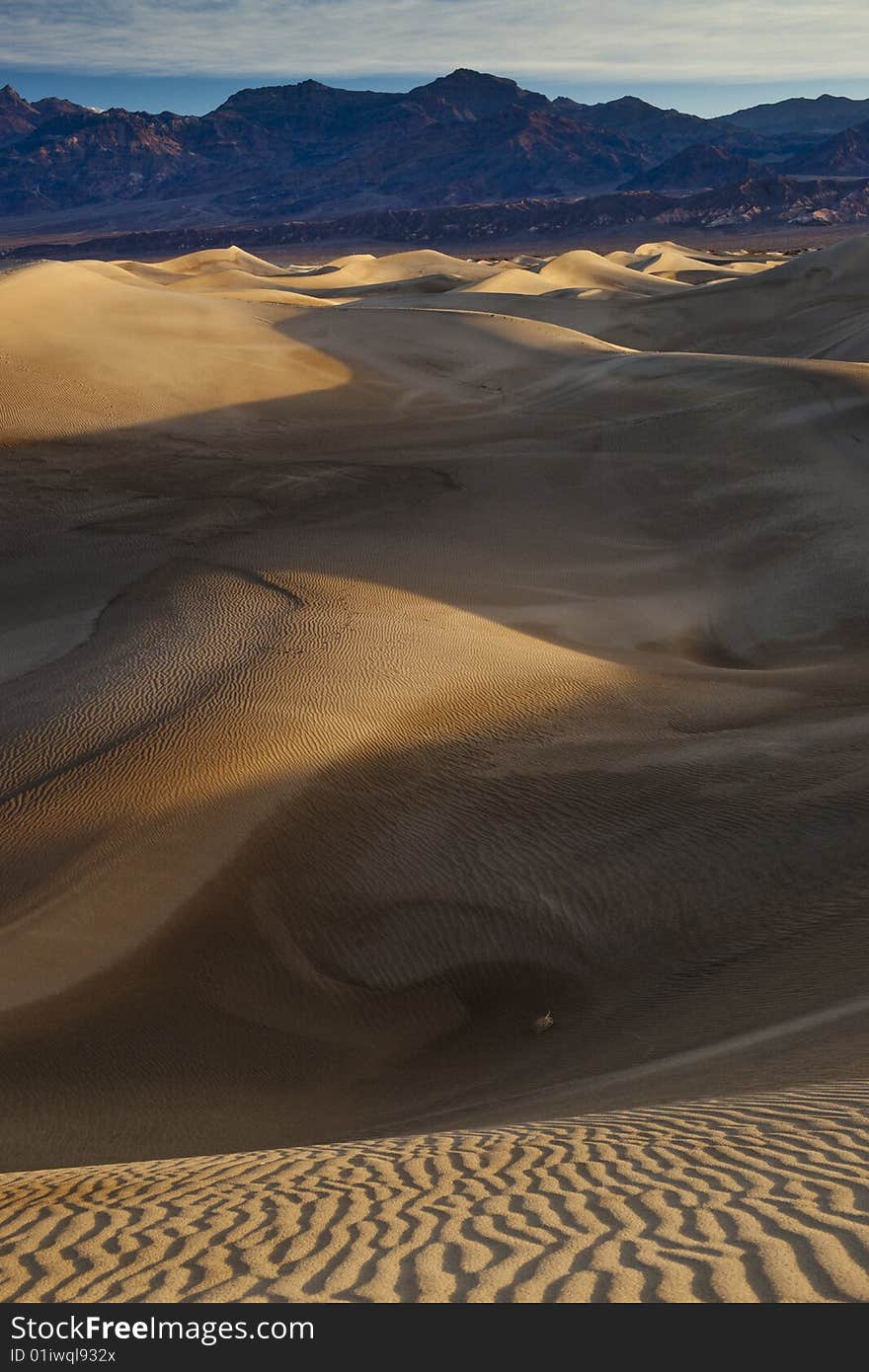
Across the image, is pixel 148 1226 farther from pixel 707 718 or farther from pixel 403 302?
pixel 403 302

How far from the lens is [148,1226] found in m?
4.09

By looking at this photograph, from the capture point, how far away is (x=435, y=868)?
27.9 feet

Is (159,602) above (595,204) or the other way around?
the other way around

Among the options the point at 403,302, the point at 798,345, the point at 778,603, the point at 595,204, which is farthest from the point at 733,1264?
the point at 595,204

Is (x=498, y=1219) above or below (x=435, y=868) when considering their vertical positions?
above

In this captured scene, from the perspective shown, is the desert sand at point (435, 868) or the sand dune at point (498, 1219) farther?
the desert sand at point (435, 868)

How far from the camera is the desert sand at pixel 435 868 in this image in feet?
13.2

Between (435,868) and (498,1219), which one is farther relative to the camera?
(435,868)

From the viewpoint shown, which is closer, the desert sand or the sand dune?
the sand dune

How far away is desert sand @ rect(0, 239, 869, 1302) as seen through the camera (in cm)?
401

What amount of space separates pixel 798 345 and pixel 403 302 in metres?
13.8

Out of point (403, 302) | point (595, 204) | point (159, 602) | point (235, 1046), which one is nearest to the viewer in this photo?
point (235, 1046)

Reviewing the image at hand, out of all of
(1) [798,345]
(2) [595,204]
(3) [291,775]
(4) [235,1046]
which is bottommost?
(4) [235,1046]
